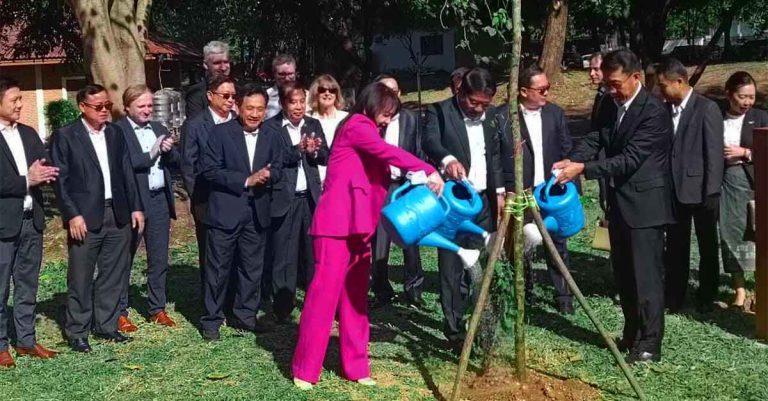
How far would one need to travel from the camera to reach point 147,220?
23.7ft

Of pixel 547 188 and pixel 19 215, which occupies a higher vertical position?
pixel 547 188

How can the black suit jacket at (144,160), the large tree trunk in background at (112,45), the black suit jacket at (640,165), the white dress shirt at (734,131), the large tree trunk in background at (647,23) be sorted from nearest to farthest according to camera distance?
the black suit jacket at (640,165)
the black suit jacket at (144,160)
the white dress shirt at (734,131)
the large tree trunk in background at (112,45)
the large tree trunk in background at (647,23)

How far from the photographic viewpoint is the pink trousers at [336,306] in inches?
217

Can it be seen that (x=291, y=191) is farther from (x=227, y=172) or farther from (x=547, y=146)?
(x=547, y=146)

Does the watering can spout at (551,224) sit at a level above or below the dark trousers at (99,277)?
above

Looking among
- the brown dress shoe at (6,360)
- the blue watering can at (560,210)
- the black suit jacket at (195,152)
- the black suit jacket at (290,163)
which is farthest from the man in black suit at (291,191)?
the blue watering can at (560,210)

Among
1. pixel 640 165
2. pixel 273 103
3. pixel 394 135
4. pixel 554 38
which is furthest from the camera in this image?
pixel 554 38

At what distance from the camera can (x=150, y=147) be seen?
23.4 feet

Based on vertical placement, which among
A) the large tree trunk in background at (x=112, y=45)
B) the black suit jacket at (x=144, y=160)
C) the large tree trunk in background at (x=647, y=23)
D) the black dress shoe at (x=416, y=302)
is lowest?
the black dress shoe at (x=416, y=302)

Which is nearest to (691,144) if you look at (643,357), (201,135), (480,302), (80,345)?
(643,357)

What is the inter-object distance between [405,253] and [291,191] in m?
1.16

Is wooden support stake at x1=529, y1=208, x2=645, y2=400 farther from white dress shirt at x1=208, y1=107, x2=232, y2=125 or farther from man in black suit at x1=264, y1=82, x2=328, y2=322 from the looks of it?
white dress shirt at x1=208, y1=107, x2=232, y2=125

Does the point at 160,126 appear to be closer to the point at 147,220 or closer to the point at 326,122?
the point at 147,220

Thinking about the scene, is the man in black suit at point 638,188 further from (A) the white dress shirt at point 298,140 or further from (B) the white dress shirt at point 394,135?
(A) the white dress shirt at point 298,140
